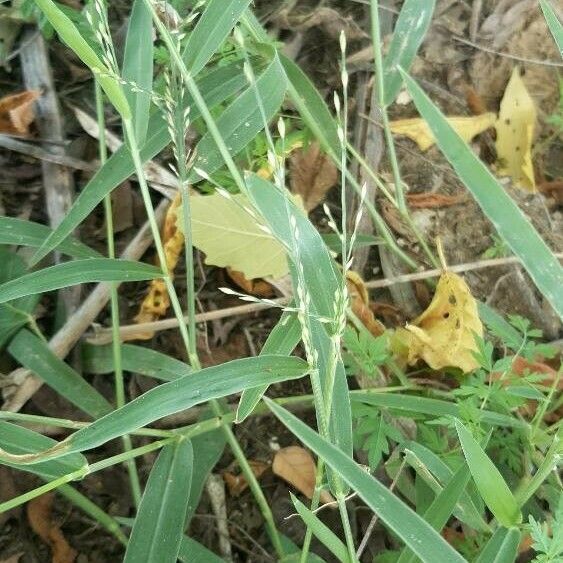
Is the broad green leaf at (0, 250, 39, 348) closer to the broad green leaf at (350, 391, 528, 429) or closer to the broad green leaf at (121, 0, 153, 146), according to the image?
the broad green leaf at (121, 0, 153, 146)

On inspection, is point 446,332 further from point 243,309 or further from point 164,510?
point 164,510

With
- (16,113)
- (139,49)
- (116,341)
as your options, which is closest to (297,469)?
(116,341)

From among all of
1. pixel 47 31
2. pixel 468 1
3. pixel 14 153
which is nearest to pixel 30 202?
pixel 14 153

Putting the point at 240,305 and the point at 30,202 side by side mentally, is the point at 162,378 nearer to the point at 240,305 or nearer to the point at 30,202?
the point at 240,305

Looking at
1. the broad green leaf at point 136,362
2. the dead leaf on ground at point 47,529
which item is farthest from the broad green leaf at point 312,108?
the dead leaf on ground at point 47,529

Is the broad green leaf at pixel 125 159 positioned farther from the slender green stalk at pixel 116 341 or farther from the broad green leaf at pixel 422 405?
the broad green leaf at pixel 422 405
